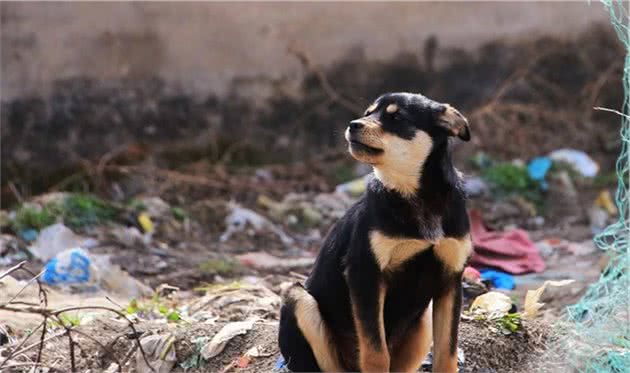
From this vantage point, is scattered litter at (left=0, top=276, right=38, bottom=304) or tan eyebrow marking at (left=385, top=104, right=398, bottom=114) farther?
scattered litter at (left=0, top=276, right=38, bottom=304)

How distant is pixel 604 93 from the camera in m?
11.0

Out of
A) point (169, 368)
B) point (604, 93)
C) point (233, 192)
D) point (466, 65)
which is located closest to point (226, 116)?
point (233, 192)

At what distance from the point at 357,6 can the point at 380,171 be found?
6.46 meters

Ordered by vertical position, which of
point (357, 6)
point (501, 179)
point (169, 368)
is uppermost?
point (357, 6)

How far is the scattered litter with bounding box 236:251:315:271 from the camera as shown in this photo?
782 centimetres

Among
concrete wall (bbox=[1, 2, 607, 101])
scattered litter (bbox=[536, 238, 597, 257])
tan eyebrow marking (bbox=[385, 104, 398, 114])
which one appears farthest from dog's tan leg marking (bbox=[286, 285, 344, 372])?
concrete wall (bbox=[1, 2, 607, 101])

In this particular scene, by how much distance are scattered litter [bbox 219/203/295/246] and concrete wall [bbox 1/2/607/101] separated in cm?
169

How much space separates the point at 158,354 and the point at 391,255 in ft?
4.76

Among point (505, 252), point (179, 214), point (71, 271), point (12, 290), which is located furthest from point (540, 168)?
point (12, 290)

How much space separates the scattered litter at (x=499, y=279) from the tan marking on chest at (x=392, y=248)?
2503 millimetres

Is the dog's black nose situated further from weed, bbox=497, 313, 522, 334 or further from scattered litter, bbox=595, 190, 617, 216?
scattered litter, bbox=595, 190, 617, 216

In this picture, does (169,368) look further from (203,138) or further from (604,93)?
(604,93)

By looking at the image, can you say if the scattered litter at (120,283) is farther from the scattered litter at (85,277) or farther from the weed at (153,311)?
the weed at (153,311)

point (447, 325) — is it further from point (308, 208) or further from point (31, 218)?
point (308, 208)
